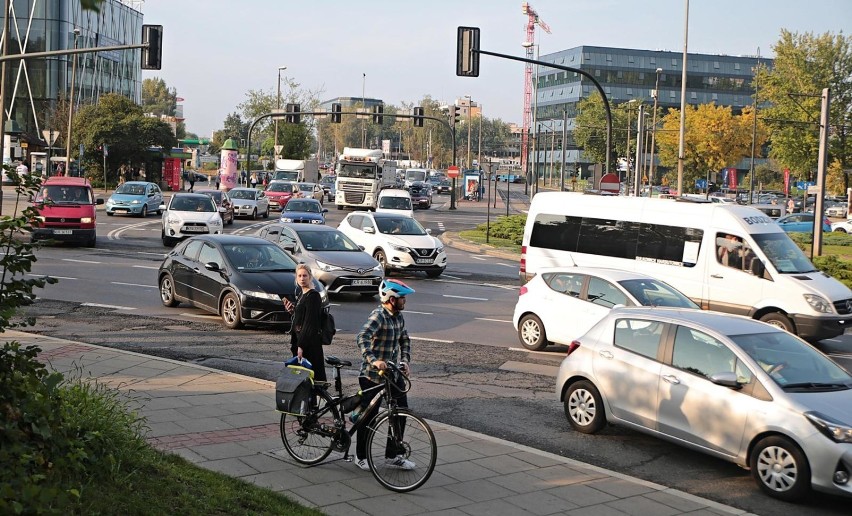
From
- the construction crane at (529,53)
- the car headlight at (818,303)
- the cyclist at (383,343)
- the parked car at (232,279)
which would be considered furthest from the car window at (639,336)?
the construction crane at (529,53)

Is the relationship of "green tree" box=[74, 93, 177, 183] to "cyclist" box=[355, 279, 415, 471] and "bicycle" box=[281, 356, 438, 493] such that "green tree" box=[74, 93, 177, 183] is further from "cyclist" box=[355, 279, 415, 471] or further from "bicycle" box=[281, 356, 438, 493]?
"cyclist" box=[355, 279, 415, 471]

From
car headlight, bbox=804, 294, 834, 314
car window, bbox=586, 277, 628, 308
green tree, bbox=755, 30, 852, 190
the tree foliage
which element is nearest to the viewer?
car window, bbox=586, 277, 628, 308

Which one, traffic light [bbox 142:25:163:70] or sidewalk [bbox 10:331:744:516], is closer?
sidewalk [bbox 10:331:744:516]

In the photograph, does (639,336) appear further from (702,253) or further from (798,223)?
(798,223)

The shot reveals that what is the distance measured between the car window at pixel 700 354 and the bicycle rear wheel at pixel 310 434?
3502 millimetres

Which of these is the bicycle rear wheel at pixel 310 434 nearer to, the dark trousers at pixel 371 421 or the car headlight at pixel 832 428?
the dark trousers at pixel 371 421

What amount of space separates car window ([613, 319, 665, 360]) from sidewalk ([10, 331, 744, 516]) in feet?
4.96

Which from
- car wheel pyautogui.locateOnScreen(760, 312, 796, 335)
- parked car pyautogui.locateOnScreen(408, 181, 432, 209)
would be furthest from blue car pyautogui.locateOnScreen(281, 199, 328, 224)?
parked car pyautogui.locateOnScreen(408, 181, 432, 209)

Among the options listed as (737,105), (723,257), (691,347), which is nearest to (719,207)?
(723,257)

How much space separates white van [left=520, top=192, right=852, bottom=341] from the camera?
16.3 metres

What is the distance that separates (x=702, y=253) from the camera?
17.5m

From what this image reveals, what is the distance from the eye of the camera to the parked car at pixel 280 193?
5566 centimetres

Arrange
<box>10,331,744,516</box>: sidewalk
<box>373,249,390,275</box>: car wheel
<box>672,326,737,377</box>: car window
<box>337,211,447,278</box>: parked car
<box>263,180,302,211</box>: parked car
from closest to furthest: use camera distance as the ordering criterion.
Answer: <box>10,331,744,516</box>: sidewalk, <box>672,326,737,377</box>: car window, <box>337,211,447,278</box>: parked car, <box>373,249,390,275</box>: car wheel, <box>263,180,302,211</box>: parked car

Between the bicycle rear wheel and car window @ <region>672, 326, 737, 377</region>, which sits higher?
car window @ <region>672, 326, 737, 377</region>
